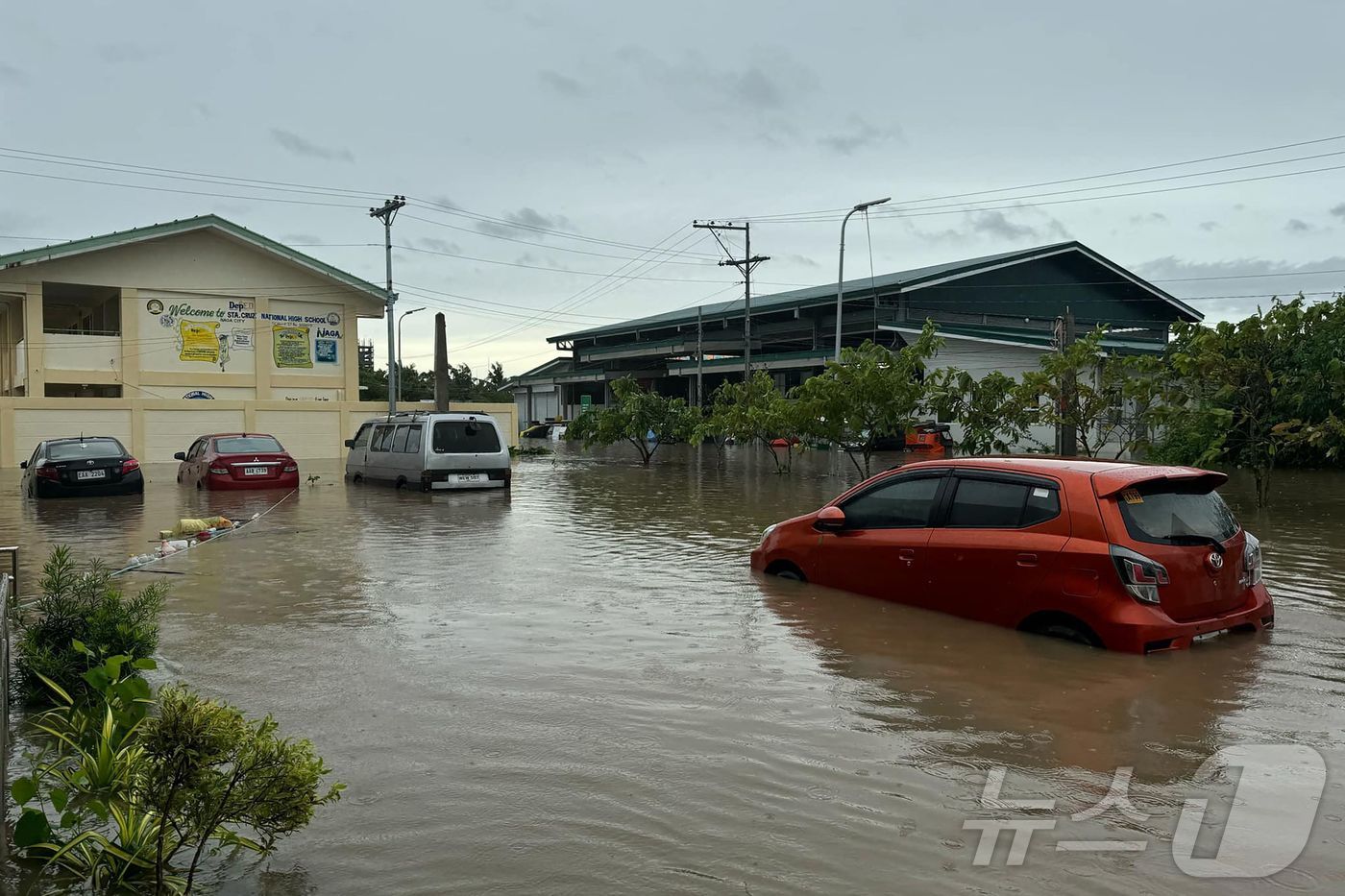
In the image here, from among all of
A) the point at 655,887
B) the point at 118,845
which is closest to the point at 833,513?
the point at 655,887

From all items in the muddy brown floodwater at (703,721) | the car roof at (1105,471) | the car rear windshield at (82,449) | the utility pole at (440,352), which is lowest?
the muddy brown floodwater at (703,721)

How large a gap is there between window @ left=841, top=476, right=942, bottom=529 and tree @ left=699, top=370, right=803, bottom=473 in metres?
17.3

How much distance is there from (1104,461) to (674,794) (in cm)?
497

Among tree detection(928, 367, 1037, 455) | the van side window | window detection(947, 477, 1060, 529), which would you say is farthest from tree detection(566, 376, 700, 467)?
window detection(947, 477, 1060, 529)

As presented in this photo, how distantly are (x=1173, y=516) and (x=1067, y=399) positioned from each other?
12.3m

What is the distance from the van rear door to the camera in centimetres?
715

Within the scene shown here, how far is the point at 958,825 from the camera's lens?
443 cm

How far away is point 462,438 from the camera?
2223 cm

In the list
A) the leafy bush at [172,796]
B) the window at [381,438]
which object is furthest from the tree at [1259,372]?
the leafy bush at [172,796]

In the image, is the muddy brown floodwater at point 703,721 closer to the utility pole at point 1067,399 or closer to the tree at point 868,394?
the utility pole at point 1067,399

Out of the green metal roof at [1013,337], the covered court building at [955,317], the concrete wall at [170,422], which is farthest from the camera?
the covered court building at [955,317]

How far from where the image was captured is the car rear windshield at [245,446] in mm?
23969

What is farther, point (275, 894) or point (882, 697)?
point (882, 697)

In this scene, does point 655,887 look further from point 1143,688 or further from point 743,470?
point 743,470
